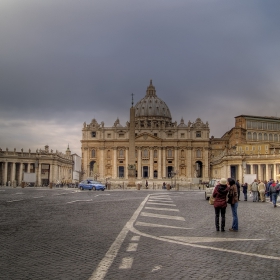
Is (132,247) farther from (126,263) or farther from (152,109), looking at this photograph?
(152,109)

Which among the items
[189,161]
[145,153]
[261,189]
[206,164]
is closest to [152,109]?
[145,153]

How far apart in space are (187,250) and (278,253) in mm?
1872

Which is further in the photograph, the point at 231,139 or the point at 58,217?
the point at 231,139

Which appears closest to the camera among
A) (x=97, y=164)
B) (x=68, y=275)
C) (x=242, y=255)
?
(x=68, y=275)

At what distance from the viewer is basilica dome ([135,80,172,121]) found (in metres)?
150

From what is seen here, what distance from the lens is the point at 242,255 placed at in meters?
8.66

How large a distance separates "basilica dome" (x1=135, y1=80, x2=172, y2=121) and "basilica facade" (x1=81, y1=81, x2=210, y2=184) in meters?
26.9

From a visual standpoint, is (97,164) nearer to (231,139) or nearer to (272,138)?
(231,139)

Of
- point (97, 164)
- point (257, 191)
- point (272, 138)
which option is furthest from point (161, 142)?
point (257, 191)

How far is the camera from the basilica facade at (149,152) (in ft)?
393

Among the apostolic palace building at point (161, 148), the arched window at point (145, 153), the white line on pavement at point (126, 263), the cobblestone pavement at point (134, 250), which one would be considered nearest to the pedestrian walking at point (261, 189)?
the cobblestone pavement at point (134, 250)

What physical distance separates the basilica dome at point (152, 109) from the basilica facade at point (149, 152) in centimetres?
2692

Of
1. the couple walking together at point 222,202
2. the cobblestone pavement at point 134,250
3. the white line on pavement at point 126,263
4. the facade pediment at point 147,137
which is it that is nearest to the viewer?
the cobblestone pavement at point 134,250

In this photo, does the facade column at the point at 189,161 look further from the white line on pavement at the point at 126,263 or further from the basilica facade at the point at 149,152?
the white line on pavement at the point at 126,263
